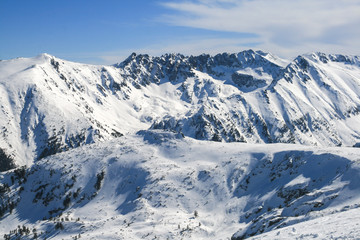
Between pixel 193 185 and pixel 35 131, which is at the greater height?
pixel 35 131

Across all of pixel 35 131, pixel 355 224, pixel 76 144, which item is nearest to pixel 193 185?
pixel 355 224

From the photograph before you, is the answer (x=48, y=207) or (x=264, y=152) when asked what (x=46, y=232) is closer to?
(x=48, y=207)

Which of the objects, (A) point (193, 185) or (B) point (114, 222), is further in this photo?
(A) point (193, 185)

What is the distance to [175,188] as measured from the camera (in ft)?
275

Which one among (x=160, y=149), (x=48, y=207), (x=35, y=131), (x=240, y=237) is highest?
(x=35, y=131)

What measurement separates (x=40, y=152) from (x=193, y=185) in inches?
5220

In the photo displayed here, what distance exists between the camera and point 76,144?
192500mm

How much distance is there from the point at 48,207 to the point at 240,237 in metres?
56.7

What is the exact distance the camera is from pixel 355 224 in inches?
1062

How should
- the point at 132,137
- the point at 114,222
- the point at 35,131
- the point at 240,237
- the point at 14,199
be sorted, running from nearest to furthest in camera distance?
1. the point at 240,237
2. the point at 114,222
3. the point at 14,199
4. the point at 132,137
5. the point at 35,131

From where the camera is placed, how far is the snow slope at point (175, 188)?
2638 inches

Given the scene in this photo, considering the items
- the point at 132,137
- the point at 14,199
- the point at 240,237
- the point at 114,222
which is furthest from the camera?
the point at 132,137

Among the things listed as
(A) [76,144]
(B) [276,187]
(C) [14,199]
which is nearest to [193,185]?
(B) [276,187]

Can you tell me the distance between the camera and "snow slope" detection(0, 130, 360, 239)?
6700 centimetres
